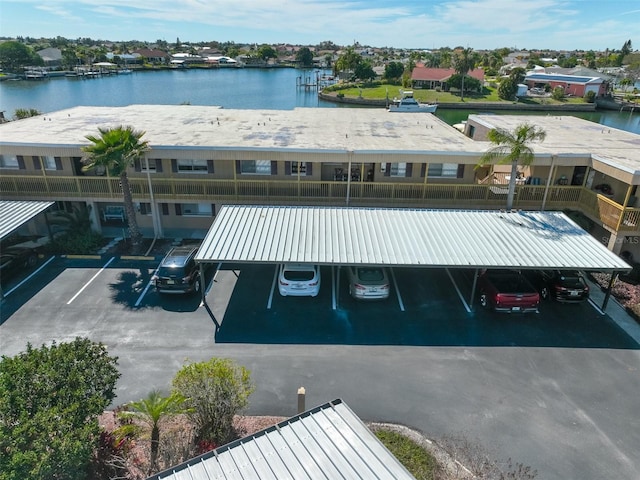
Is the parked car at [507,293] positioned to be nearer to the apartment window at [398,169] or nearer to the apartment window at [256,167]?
the apartment window at [398,169]

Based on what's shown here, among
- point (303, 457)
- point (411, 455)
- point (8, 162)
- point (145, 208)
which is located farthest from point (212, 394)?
point (8, 162)

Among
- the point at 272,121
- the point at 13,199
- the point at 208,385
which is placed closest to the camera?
the point at 208,385

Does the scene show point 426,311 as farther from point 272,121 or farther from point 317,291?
point 272,121

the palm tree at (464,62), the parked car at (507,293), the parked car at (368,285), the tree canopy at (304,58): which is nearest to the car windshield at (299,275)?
the parked car at (368,285)

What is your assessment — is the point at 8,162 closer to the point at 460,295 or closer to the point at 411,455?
the point at 460,295

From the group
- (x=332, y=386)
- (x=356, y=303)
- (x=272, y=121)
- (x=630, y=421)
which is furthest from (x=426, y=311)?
(x=272, y=121)
